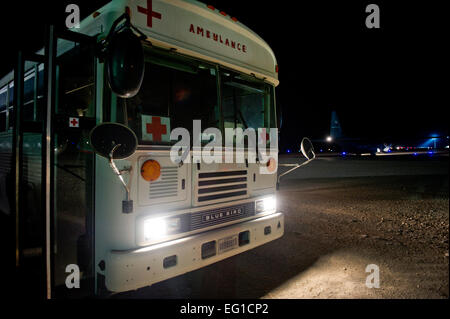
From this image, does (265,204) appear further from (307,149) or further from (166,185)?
(166,185)

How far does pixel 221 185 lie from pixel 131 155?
1152mm

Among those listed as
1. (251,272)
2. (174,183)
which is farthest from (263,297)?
(174,183)

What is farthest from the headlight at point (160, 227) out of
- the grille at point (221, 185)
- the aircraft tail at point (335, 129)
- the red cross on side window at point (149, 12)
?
the aircraft tail at point (335, 129)

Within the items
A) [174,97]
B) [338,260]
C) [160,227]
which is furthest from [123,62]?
[338,260]

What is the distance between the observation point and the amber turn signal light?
8.23 ft

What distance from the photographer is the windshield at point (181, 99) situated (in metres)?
2.66

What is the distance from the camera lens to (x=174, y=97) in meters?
2.92

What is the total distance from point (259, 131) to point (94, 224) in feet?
7.51

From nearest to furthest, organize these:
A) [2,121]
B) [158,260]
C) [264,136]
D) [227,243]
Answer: [158,260] < [227,243] < [264,136] < [2,121]

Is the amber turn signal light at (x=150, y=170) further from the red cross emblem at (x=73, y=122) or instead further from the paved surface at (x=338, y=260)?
the paved surface at (x=338, y=260)

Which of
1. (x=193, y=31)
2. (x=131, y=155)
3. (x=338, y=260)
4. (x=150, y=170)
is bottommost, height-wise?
(x=338, y=260)

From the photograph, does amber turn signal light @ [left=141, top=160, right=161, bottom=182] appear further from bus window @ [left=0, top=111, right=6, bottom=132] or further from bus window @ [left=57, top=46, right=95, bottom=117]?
bus window @ [left=0, top=111, right=6, bottom=132]

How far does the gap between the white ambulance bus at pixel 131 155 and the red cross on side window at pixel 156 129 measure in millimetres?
11

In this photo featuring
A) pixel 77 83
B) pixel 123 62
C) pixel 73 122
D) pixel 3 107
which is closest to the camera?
pixel 123 62
